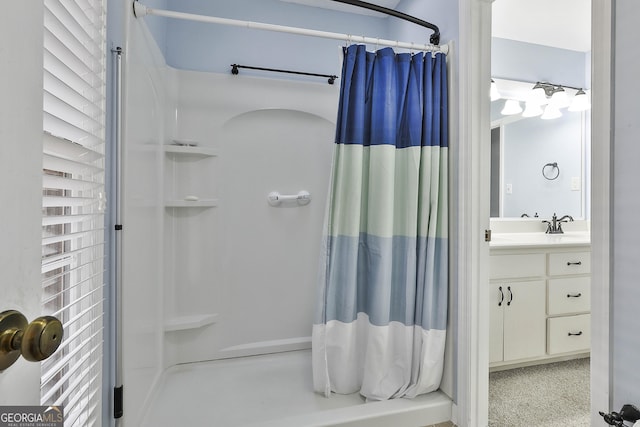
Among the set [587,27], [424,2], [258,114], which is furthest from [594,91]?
[587,27]

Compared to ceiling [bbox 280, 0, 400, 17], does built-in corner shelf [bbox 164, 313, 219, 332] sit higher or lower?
lower

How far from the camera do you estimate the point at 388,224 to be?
1.59 metres

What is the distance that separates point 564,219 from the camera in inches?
106

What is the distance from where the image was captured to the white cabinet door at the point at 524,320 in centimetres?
197

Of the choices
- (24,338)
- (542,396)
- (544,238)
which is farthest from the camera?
(544,238)

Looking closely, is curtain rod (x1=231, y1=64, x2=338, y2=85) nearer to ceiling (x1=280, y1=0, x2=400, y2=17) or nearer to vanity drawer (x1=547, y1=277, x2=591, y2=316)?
ceiling (x1=280, y1=0, x2=400, y2=17)

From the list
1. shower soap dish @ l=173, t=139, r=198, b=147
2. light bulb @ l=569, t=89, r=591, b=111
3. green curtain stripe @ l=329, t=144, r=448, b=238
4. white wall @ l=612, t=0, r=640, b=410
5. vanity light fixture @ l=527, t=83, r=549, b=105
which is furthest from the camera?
light bulb @ l=569, t=89, r=591, b=111

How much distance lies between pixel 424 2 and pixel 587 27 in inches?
55.1

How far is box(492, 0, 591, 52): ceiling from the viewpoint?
2069mm

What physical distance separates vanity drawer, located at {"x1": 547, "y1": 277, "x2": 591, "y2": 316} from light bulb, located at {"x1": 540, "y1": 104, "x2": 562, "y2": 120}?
1401mm

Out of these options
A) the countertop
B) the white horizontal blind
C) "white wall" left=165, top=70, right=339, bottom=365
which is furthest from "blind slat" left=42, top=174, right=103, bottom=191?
the countertop

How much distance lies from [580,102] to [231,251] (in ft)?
10.4

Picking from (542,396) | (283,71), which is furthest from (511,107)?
(542,396)

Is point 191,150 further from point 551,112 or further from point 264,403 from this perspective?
point 551,112
